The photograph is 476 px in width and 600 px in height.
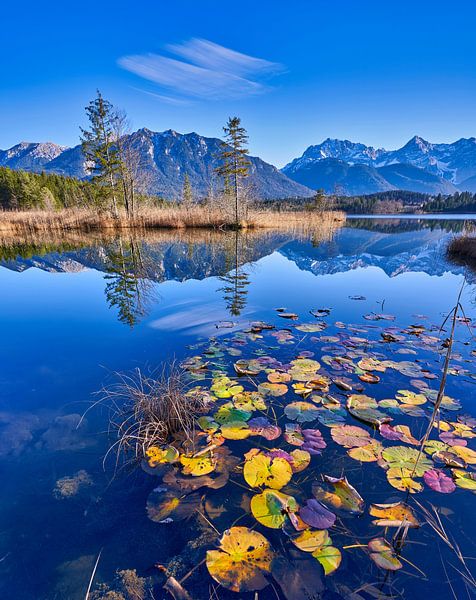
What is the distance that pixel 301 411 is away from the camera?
2.89 metres

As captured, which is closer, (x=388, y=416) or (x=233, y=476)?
(x=233, y=476)

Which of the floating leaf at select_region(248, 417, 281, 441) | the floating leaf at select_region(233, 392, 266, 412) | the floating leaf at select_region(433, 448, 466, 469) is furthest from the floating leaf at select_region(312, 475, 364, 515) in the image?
the floating leaf at select_region(233, 392, 266, 412)

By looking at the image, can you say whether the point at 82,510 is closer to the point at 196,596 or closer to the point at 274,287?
the point at 196,596

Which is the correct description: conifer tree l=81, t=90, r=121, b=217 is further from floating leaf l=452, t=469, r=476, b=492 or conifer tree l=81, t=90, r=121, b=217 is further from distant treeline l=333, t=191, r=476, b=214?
distant treeline l=333, t=191, r=476, b=214

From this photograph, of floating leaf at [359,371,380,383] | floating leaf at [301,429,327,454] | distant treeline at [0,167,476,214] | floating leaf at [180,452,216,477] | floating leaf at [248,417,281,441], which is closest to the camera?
floating leaf at [180,452,216,477]

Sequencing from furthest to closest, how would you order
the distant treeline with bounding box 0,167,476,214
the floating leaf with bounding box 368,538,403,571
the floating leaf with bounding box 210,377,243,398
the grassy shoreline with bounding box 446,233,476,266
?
the distant treeline with bounding box 0,167,476,214, the grassy shoreline with bounding box 446,233,476,266, the floating leaf with bounding box 210,377,243,398, the floating leaf with bounding box 368,538,403,571

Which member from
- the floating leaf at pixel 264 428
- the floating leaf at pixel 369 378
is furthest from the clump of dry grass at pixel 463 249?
the floating leaf at pixel 264 428

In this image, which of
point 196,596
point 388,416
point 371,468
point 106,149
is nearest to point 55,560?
point 196,596

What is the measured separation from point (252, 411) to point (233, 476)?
809 millimetres

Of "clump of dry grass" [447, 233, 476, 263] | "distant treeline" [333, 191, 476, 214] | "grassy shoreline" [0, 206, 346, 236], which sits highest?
"distant treeline" [333, 191, 476, 214]

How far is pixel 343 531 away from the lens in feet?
5.82

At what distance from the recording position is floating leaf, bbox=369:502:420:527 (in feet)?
5.74

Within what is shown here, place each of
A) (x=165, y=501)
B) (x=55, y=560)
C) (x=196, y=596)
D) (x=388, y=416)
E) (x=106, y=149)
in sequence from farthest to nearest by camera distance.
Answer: (x=106, y=149)
(x=388, y=416)
(x=165, y=501)
(x=55, y=560)
(x=196, y=596)

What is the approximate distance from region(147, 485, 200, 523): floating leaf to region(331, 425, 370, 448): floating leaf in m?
1.30
